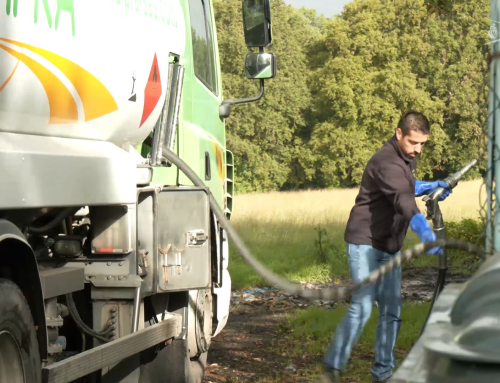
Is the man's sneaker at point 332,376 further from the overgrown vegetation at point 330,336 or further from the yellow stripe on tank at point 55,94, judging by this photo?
the yellow stripe on tank at point 55,94

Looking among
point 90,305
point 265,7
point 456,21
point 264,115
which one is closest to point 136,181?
point 90,305

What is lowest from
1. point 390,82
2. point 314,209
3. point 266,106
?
point 314,209

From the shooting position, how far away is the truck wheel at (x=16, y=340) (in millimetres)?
3672

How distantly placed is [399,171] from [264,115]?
4709cm

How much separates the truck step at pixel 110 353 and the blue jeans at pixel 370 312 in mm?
1211

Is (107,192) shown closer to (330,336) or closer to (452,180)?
(452,180)

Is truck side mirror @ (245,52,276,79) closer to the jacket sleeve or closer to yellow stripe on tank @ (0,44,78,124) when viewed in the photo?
the jacket sleeve

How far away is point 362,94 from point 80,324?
49036 mm

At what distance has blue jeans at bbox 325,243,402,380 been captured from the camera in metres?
6.40

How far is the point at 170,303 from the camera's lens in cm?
613

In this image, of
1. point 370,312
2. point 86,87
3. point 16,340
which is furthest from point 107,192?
point 370,312

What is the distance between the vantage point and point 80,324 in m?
4.98

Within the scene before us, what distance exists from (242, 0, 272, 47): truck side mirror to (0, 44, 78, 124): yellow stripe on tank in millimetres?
3135

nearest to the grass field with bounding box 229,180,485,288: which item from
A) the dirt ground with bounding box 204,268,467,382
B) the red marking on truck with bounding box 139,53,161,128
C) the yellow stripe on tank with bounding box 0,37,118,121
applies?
the dirt ground with bounding box 204,268,467,382
